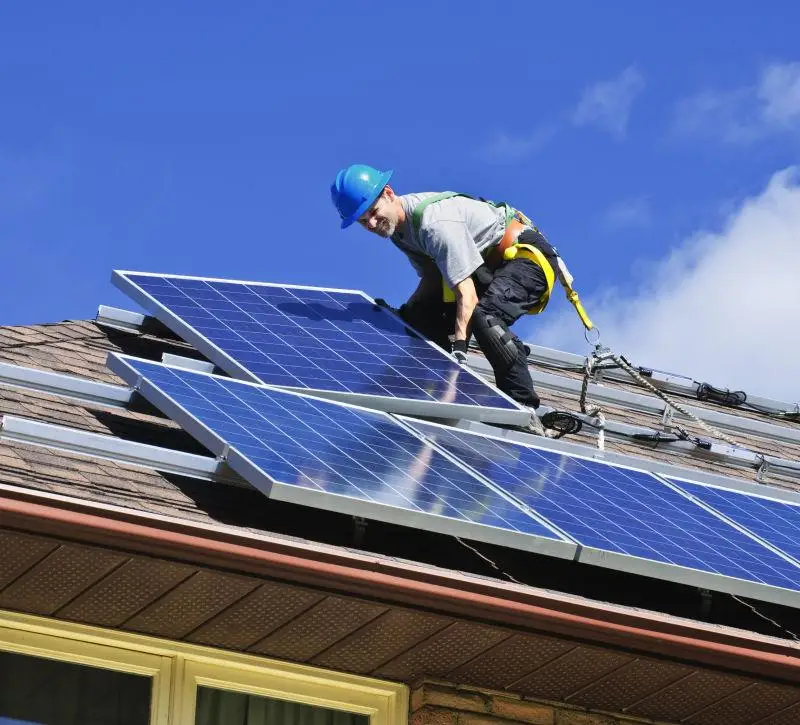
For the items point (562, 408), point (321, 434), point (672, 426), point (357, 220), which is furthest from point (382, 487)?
point (672, 426)

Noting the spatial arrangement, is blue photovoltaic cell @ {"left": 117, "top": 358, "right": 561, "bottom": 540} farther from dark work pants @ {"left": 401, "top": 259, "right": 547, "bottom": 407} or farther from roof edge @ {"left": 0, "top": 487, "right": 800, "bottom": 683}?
dark work pants @ {"left": 401, "top": 259, "right": 547, "bottom": 407}

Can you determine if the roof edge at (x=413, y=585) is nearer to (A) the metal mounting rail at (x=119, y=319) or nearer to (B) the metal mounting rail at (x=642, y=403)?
(A) the metal mounting rail at (x=119, y=319)

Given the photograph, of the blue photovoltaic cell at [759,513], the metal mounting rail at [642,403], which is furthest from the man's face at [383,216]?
the blue photovoltaic cell at [759,513]

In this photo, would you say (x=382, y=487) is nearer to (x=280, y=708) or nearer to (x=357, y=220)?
(x=280, y=708)

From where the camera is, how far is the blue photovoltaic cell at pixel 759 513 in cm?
987

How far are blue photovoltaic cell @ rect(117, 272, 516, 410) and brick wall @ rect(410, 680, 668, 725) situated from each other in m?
2.47

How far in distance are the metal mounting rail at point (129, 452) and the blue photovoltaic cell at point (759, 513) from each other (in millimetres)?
3206

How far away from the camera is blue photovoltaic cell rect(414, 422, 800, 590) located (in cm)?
892

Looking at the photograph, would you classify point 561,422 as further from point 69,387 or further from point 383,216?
point 69,387

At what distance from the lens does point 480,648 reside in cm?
796

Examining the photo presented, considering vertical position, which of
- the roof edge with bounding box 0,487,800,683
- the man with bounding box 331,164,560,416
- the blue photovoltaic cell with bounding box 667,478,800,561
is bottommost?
the roof edge with bounding box 0,487,800,683

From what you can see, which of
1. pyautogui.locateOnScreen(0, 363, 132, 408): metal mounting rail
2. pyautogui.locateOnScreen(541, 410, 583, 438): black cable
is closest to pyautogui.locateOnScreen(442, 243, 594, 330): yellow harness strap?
pyautogui.locateOnScreen(541, 410, 583, 438): black cable

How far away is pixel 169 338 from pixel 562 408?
3.45 meters

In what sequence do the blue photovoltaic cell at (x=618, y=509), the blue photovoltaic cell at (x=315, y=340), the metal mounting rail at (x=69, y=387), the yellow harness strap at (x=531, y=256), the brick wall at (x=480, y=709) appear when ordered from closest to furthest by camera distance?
the brick wall at (x=480, y=709) < the blue photovoltaic cell at (x=618, y=509) < the metal mounting rail at (x=69, y=387) < the blue photovoltaic cell at (x=315, y=340) < the yellow harness strap at (x=531, y=256)
